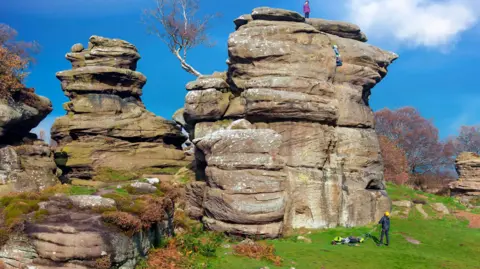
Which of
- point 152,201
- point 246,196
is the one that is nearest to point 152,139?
point 246,196

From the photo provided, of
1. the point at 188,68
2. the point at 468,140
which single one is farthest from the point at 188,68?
the point at 468,140

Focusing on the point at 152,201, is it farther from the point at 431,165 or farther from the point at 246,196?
the point at 431,165

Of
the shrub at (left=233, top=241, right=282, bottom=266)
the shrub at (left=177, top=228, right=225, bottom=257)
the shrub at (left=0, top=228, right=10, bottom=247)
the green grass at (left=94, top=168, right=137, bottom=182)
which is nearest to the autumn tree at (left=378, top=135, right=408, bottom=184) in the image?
the green grass at (left=94, top=168, right=137, bottom=182)

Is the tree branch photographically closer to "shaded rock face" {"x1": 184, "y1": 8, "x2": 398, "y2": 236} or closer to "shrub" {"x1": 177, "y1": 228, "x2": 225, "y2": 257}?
"shaded rock face" {"x1": 184, "y1": 8, "x2": 398, "y2": 236}

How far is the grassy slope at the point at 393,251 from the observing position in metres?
18.5

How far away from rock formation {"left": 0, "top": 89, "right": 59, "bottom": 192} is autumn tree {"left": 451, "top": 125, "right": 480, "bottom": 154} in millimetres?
68079

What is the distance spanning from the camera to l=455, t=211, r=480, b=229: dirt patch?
1137 inches

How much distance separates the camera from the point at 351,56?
96.3 feet

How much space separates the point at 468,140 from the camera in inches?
2904

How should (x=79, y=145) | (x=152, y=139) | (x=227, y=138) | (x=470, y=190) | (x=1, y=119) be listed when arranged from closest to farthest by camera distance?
(x=227, y=138)
(x=1, y=119)
(x=79, y=145)
(x=152, y=139)
(x=470, y=190)

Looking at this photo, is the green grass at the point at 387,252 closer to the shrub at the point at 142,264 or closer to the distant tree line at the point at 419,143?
the shrub at the point at 142,264

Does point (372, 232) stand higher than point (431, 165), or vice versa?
point (431, 165)

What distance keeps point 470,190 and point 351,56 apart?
22391mm

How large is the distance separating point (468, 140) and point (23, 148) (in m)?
72.6
